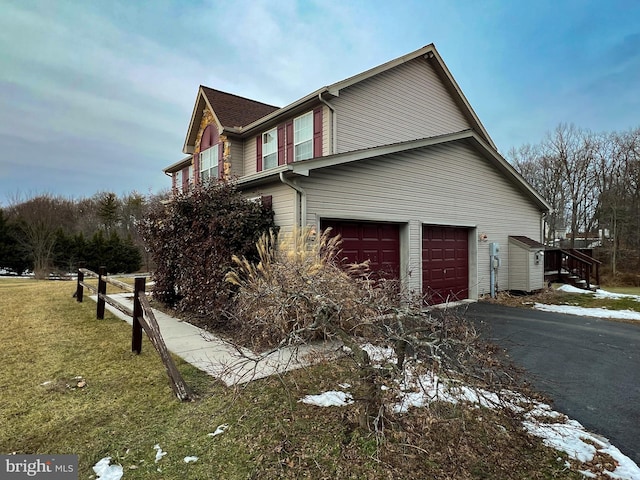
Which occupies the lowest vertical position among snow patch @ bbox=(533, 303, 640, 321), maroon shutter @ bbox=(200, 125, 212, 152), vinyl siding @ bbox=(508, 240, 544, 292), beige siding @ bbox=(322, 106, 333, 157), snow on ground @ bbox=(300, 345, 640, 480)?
snow patch @ bbox=(533, 303, 640, 321)

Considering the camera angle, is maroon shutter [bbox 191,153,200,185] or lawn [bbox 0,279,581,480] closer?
lawn [bbox 0,279,581,480]

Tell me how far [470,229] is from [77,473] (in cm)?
1116

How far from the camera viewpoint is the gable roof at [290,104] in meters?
9.99

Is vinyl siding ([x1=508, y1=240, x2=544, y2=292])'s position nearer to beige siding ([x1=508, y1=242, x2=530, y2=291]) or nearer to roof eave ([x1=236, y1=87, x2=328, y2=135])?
beige siding ([x1=508, y1=242, x2=530, y2=291])

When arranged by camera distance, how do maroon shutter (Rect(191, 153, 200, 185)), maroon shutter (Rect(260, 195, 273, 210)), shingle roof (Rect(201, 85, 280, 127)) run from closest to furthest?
maroon shutter (Rect(260, 195, 273, 210)) < shingle roof (Rect(201, 85, 280, 127)) < maroon shutter (Rect(191, 153, 200, 185))

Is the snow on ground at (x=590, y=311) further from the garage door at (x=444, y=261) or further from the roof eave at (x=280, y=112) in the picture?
the roof eave at (x=280, y=112)

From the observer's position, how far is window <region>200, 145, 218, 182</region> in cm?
1429

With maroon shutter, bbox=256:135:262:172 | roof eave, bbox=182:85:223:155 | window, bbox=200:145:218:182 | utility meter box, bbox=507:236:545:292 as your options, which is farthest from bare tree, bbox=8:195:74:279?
utility meter box, bbox=507:236:545:292

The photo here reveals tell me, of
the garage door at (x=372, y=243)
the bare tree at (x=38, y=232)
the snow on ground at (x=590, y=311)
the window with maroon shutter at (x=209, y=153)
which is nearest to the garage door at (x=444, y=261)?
the garage door at (x=372, y=243)

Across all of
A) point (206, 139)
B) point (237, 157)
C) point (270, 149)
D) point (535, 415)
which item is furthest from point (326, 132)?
point (535, 415)

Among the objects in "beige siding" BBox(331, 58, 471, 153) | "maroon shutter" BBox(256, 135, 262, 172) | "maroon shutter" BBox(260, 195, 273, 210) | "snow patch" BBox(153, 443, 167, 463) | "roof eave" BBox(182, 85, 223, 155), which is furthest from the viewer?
"roof eave" BBox(182, 85, 223, 155)

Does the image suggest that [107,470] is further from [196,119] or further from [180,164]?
[180,164]

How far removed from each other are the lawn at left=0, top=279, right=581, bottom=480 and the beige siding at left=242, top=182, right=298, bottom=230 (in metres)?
3.57

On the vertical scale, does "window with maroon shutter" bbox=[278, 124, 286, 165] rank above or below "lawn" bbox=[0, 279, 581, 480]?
above
